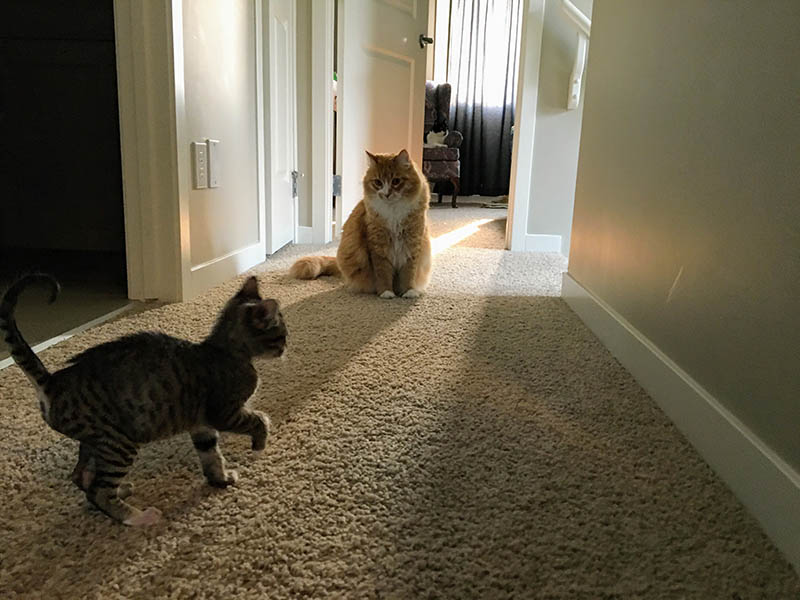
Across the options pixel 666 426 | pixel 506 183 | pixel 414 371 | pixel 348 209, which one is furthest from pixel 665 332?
pixel 506 183

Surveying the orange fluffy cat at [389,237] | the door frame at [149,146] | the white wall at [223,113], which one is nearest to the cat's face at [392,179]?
the orange fluffy cat at [389,237]

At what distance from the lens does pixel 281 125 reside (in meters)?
2.78

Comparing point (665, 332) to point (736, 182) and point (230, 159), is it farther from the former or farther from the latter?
point (230, 159)

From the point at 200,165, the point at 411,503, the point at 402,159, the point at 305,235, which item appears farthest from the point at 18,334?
the point at 305,235

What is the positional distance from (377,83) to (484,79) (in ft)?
11.6

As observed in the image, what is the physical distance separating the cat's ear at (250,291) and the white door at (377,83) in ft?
8.09

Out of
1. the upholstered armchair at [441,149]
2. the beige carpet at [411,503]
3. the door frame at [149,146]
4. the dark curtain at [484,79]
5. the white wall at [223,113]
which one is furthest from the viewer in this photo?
the dark curtain at [484,79]

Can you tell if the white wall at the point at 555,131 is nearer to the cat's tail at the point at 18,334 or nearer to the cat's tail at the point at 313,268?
the cat's tail at the point at 313,268

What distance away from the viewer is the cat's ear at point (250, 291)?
0.82 m

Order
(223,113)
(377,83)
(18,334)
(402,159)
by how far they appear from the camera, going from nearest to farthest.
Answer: (18,334) < (223,113) < (402,159) < (377,83)

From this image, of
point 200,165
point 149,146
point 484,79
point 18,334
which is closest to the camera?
point 18,334

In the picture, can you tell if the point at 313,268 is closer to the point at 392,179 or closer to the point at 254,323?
the point at 392,179

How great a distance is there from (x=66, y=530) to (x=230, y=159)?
1624 millimetres

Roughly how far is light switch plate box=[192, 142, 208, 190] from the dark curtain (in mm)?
5099
